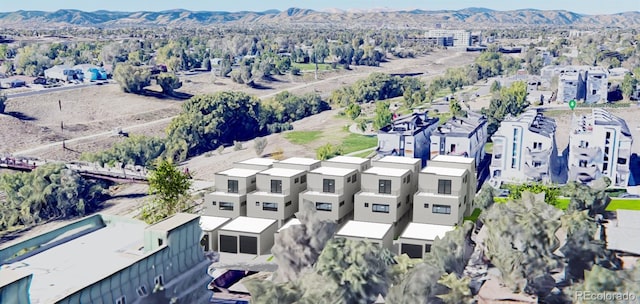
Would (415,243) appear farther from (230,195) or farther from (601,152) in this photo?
(601,152)

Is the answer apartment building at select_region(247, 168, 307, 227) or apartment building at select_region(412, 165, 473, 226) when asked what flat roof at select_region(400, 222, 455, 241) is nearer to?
apartment building at select_region(412, 165, 473, 226)

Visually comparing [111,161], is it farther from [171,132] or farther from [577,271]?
[577,271]

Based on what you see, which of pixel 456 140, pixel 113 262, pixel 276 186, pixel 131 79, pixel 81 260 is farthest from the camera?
pixel 131 79

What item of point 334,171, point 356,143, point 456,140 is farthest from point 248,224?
point 356,143

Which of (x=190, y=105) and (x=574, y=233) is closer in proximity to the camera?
(x=574, y=233)

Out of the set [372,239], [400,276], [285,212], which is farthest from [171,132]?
[400,276]

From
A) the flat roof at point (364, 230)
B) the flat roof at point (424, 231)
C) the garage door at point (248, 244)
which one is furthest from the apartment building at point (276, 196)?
the flat roof at point (424, 231)
